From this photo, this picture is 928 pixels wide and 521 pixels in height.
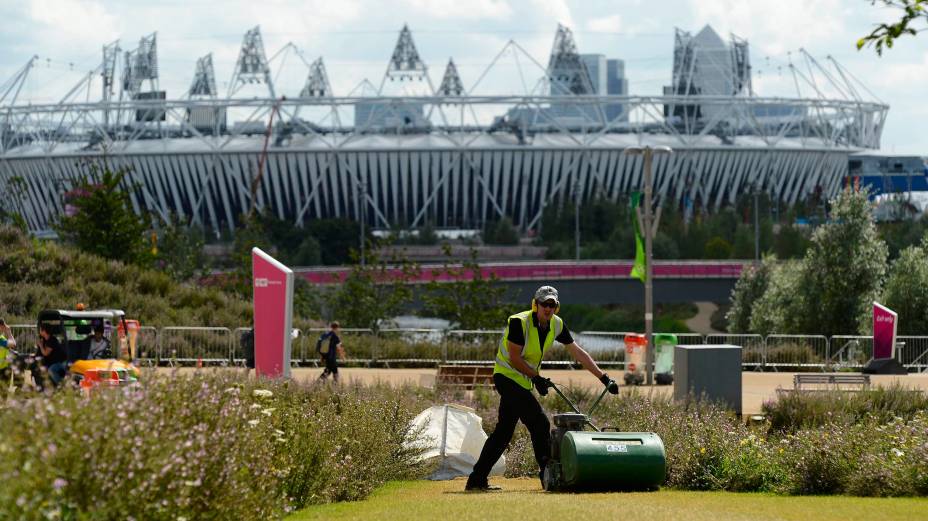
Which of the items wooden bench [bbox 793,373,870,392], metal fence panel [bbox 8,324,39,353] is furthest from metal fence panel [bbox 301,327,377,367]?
wooden bench [bbox 793,373,870,392]

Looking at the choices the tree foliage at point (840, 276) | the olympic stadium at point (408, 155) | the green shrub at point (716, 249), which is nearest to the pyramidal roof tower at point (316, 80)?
the olympic stadium at point (408, 155)

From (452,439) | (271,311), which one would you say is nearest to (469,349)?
(271,311)

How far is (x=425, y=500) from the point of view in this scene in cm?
1114

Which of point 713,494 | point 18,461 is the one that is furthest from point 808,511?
point 18,461

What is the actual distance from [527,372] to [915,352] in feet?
96.0

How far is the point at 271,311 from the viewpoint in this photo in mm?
21328

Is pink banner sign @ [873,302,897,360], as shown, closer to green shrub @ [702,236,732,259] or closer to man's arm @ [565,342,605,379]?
man's arm @ [565,342,605,379]

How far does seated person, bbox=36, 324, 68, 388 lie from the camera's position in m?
17.5

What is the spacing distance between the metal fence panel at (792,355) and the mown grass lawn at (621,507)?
82.5 ft

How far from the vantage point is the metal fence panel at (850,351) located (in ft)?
123

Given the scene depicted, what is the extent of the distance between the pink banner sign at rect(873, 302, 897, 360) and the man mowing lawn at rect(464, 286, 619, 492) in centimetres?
2350

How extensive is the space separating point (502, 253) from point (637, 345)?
8348 cm

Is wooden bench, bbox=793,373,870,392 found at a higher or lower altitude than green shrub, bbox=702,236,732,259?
lower

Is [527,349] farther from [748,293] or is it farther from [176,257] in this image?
[748,293]
